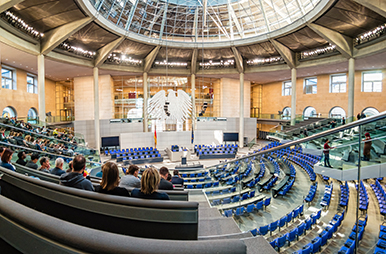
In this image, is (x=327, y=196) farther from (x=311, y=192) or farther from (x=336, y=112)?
(x=336, y=112)

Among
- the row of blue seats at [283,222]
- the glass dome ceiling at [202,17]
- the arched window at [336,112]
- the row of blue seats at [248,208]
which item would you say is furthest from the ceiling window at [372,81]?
the row of blue seats at [248,208]

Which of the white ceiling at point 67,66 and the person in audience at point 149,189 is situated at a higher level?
the white ceiling at point 67,66

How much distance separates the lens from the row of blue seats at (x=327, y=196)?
8.13 m

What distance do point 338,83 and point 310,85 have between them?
10.6 ft

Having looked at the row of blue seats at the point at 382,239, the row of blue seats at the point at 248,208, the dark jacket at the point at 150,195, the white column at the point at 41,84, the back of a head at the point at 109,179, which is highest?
the white column at the point at 41,84

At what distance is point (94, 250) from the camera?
0.62 meters

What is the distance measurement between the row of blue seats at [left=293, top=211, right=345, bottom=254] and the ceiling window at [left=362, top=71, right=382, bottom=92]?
2069cm

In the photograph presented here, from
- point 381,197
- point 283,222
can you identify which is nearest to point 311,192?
point 381,197

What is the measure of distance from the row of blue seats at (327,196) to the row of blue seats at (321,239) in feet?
3.79

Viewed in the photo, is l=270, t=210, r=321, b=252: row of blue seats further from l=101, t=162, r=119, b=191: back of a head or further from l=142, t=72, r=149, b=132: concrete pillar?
l=142, t=72, r=149, b=132: concrete pillar

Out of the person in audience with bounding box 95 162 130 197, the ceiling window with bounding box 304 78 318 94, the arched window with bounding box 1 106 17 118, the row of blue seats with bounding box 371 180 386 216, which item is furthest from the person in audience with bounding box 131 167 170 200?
the ceiling window with bounding box 304 78 318 94

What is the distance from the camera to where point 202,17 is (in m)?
19.4

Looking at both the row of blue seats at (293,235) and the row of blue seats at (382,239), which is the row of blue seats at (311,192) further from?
the row of blue seats at (382,239)

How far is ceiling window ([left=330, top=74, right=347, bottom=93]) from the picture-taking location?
75.3 ft
